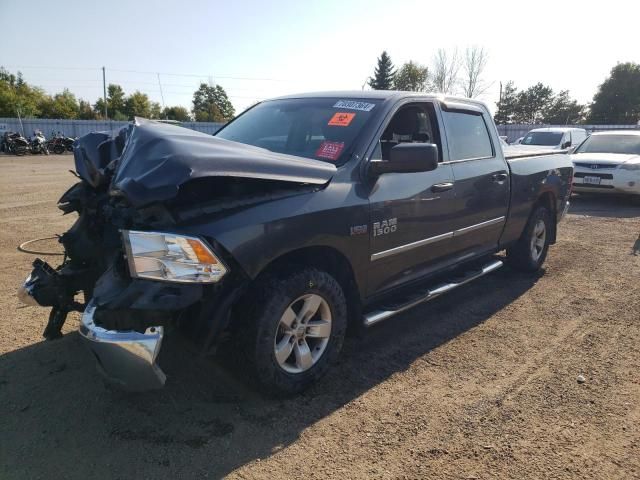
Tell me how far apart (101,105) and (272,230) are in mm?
76833

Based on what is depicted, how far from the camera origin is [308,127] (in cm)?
366

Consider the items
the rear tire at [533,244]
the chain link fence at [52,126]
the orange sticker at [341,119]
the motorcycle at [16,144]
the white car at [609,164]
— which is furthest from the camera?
the chain link fence at [52,126]

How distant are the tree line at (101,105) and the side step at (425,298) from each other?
1892 inches

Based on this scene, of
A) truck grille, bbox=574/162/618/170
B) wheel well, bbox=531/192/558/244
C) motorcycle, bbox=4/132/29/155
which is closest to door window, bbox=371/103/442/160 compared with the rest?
wheel well, bbox=531/192/558/244

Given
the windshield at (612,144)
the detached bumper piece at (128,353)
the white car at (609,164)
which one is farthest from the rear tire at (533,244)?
the windshield at (612,144)

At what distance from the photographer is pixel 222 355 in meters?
2.86

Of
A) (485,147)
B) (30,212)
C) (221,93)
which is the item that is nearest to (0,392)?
(485,147)

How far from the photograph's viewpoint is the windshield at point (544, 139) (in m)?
15.6

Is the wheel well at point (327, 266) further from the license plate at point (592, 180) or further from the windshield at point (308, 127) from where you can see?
the license plate at point (592, 180)

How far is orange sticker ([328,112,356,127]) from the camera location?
3.52m

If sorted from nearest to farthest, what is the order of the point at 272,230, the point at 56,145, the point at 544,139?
1. the point at 272,230
2. the point at 544,139
3. the point at 56,145

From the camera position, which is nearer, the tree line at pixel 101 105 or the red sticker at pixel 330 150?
the red sticker at pixel 330 150

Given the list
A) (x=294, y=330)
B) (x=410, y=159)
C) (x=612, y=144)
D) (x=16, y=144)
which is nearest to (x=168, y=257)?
(x=294, y=330)

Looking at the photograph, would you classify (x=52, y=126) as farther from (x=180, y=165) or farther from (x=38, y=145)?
(x=180, y=165)
